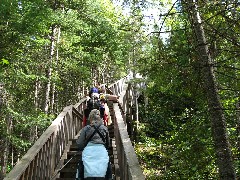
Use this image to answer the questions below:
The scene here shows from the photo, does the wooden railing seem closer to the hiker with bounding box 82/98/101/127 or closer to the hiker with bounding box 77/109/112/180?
the hiker with bounding box 82/98/101/127

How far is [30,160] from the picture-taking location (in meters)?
4.82

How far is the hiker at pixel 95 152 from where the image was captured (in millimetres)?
4539

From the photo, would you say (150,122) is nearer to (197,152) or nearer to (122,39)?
(122,39)

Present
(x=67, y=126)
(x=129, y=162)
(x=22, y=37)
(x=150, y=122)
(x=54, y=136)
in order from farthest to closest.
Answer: (x=150, y=122), (x=22, y=37), (x=67, y=126), (x=54, y=136), (x=129, y=162)

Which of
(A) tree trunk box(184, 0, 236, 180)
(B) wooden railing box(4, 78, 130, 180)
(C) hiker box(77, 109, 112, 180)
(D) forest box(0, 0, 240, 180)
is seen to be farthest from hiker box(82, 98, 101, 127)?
(A) tree trunk box(184, 0, 236, 180)

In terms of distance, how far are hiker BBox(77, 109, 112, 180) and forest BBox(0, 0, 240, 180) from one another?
1.71m

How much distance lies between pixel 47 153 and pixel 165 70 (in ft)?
9.96

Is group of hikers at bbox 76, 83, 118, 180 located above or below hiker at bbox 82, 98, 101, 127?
below

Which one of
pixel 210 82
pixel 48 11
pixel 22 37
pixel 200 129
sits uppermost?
pixel 48 11

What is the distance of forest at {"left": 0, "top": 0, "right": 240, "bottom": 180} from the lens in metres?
4.55

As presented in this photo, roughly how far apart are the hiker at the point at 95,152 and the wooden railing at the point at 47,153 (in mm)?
890

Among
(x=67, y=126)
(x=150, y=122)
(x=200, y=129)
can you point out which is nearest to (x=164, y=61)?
(x=200, y=129)

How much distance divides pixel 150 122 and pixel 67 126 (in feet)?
37.1

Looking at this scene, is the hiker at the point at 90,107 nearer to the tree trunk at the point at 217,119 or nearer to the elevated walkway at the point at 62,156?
the elevated walkway at the point at 62,156
